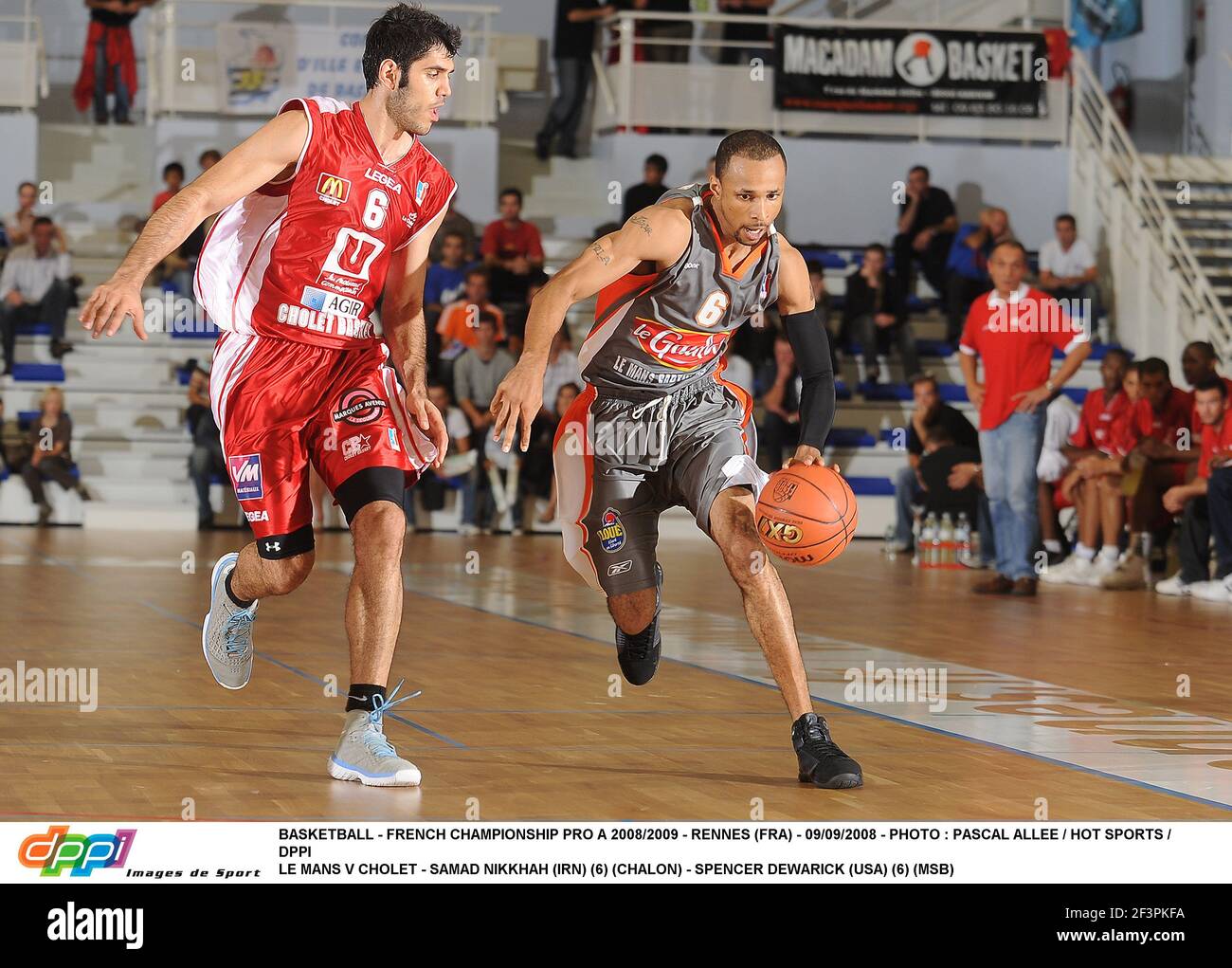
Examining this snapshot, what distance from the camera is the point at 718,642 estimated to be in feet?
27.6

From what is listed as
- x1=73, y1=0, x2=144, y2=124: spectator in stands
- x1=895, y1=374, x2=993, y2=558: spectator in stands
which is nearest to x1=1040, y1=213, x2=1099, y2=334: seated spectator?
x1=895, y1=374, x2=993, y2=558: spectator in stands

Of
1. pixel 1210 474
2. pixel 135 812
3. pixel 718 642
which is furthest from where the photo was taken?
pixel 1210 474

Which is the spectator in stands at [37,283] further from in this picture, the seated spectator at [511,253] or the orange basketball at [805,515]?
the orange basketball at [805,515]

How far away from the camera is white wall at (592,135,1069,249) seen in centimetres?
2084

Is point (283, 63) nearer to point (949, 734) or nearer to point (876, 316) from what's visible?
point (876, 316)

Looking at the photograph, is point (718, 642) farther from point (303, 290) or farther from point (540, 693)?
point (303, 290)

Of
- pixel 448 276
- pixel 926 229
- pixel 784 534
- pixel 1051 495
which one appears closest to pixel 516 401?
pixel 784 534

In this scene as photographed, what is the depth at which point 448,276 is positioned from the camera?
1775cm

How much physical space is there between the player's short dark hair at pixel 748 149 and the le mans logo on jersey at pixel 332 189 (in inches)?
42.2

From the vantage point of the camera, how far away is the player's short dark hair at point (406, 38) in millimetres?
4914

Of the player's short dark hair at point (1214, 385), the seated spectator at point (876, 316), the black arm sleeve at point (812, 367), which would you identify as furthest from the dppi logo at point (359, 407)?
the seated spectator at point (876, 316)

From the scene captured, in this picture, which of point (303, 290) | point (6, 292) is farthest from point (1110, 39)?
point (303, 290)

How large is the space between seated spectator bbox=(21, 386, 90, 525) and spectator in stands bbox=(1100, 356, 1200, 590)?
9.71 metres

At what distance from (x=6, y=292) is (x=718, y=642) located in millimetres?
11847
